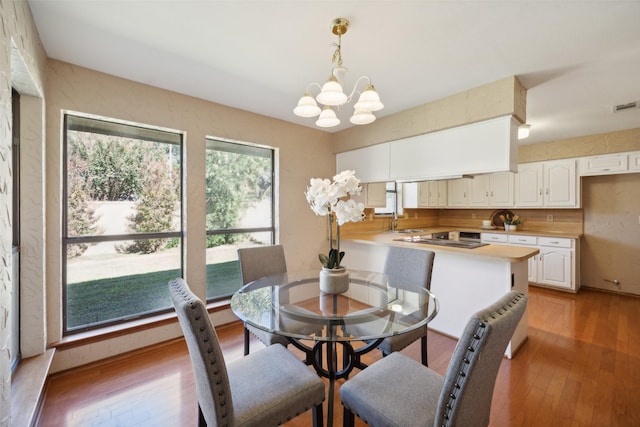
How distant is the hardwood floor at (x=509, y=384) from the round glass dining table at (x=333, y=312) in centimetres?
48

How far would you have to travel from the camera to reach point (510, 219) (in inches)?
195

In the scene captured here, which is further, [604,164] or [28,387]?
[604,164]

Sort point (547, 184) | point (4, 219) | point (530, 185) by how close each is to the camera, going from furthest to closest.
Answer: point (530, 185) → point (547, 184) → point (4, 219)

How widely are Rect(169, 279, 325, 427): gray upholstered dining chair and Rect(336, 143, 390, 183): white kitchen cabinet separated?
2.44m

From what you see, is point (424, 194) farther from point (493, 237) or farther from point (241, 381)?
point (241, 381)

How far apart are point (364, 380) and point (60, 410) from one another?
1.95 m

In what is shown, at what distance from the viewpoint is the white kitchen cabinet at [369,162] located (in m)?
3.32

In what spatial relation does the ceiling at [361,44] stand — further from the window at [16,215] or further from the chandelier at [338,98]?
the window at [16,215]

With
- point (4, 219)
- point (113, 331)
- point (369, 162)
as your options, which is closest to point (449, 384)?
point (4, 219)

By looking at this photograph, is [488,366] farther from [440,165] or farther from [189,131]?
[189,131]

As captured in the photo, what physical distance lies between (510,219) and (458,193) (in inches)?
39.0

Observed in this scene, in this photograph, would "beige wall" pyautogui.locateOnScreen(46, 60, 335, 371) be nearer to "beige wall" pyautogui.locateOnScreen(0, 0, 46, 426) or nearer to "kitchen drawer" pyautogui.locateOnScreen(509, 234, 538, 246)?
"beige wall" pyautogui.locateOnScreen(0, 0, 46, 426)

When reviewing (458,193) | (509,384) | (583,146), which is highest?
(583,146)

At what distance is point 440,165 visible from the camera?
2.76m
